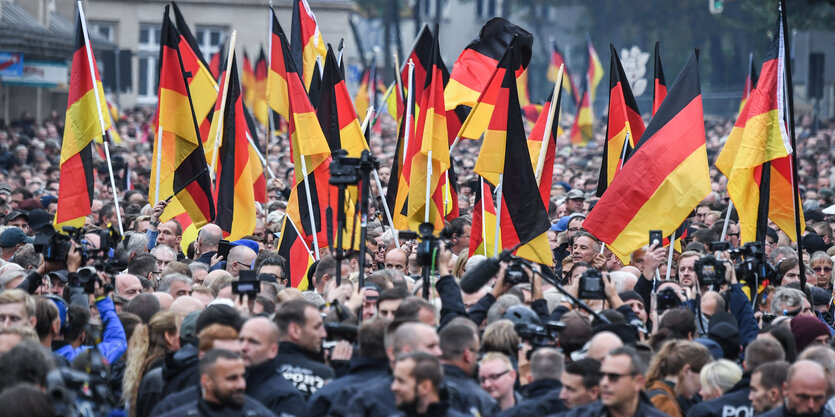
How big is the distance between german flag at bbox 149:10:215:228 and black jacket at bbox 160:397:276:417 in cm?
683

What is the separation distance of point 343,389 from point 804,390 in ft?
7.27

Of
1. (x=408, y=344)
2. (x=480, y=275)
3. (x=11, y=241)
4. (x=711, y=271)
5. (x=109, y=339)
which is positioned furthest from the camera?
(x=11, y=241)

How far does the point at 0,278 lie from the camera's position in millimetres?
9641

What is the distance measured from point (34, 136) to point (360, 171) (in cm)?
2256

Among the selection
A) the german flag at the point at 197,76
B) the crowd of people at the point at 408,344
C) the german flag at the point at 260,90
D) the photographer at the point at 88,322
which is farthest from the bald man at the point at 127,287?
the german flag at the point at 260,90

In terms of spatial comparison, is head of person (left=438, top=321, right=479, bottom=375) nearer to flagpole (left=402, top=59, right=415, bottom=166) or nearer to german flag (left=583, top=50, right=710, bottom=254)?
german flag (left=583, top=50, right=710, bottom=254)

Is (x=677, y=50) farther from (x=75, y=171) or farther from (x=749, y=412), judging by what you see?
(x=749, y=412)

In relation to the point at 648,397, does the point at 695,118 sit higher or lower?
higher

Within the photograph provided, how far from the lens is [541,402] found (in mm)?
7410

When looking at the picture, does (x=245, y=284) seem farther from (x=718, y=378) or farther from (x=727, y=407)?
(x=727, y=407)

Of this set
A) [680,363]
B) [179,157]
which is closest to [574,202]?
[179,157]

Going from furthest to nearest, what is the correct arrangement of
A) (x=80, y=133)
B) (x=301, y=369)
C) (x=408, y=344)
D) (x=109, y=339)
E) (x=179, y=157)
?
1. (x=179, y=157)
2. (x=80, y=133)
3. (x=109, y=339)
4. (x=301, y=369)
5. (x=408, y=344)

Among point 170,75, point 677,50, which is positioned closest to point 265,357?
point 170,75

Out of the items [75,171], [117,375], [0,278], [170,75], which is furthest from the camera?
[170,75]
